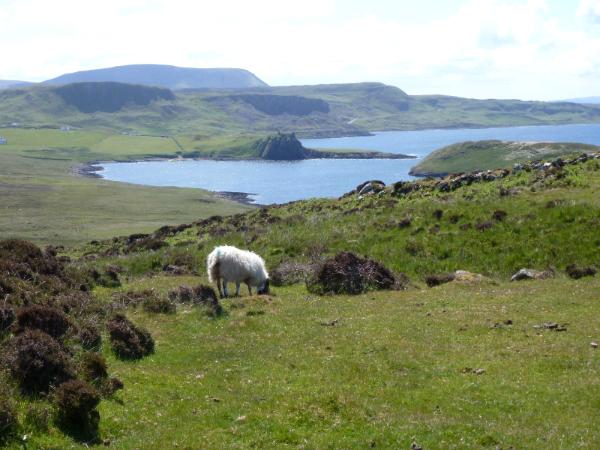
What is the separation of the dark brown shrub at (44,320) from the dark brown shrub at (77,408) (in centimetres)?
386

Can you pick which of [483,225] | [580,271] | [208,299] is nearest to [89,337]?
[208,299]

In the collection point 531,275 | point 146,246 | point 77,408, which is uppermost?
point 77,408

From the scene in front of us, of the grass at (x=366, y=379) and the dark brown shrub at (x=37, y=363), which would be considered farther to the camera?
the dark brown shrub at (x=37, y=363)

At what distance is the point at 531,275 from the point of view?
27.9 meters

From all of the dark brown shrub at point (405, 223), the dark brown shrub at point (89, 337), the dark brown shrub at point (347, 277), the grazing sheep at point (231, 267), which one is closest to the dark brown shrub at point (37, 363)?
the dark brown shrub at point (89, 337)

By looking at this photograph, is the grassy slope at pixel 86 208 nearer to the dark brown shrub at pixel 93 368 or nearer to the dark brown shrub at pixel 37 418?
the dark brown shrub at pixel 93 368

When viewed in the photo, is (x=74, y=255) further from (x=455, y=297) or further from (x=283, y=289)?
(x=455, y=297)

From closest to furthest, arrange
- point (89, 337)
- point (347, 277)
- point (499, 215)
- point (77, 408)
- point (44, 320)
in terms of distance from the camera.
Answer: point (77, 408)
point (44, 320)
point (89, 337)
point (347, 277)
point (499, 215)

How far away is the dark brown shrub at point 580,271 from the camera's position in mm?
27170

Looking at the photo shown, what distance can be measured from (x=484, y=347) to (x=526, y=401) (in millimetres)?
4159

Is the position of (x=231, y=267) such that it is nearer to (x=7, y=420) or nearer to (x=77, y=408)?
(x=77, y=408)

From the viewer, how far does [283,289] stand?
2959 cm

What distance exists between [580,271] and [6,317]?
2268 cm

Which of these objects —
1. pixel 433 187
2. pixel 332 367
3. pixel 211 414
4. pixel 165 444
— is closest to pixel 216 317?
pixel 332 367
